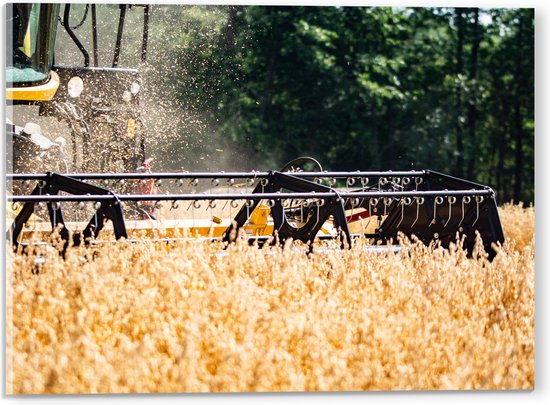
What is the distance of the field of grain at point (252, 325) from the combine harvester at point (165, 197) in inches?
14.9

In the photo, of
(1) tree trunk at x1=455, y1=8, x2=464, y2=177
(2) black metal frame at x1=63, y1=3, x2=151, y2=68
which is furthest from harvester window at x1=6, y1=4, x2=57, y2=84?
(1) tree trunk at x1=455, y1=8, x2=464, y2=177

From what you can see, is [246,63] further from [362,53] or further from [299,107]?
[362,53]

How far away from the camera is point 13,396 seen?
3.60m

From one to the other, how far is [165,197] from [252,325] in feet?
4.24

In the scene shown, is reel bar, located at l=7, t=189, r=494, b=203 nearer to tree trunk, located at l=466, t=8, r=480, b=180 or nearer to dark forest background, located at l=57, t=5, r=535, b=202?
dark forest background, located at l=57, t=5, r=535, b=202

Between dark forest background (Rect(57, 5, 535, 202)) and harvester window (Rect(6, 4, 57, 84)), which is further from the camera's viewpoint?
dark forest background (Rect(57, 5, 535, 202))

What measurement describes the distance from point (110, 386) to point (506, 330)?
5.23ft

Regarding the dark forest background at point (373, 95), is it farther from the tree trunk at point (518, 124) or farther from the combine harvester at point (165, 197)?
the combine harvester at point (165, 197)

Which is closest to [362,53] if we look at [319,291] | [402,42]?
[402,42]

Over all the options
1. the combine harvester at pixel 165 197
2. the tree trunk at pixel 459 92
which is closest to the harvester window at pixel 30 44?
the combine harvester at pixel 165 197

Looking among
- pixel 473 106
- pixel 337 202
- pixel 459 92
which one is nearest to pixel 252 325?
pixel 337 202

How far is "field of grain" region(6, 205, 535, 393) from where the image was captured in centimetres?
324

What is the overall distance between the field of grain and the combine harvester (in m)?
0.38

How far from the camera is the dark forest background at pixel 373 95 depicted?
1220cm
